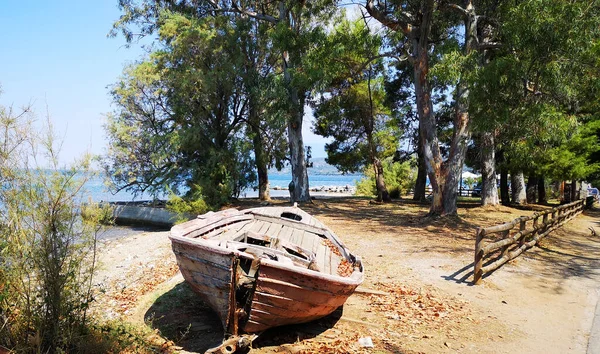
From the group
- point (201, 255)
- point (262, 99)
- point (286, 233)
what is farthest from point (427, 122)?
point (201, 255)

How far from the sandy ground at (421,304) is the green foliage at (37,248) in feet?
2.29

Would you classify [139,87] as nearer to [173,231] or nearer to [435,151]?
[435,151]

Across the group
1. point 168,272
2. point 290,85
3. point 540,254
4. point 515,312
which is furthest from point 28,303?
point 290,85

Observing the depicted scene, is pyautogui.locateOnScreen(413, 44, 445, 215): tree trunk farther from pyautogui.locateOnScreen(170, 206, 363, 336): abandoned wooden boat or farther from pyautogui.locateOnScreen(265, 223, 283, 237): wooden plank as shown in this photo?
pyautogui.locateOnScreen(170, 206, 363, 336): abandoned wooden boat

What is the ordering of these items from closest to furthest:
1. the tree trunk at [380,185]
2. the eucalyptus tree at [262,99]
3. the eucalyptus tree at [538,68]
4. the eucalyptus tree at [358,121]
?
the eucalyptus tree at [538,68] < the eucalyptus tree at [262,99] < the eucalyptus tree at [358,121] < the tree trunk at [380,185]

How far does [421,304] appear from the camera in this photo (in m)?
6.48

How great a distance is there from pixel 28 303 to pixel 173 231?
2.05 metres

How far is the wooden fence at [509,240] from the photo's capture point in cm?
745

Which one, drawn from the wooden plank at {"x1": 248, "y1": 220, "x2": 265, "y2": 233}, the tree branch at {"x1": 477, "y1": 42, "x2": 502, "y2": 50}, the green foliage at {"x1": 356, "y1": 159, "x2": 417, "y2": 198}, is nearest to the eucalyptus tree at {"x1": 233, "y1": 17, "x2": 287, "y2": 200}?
the green foliage at {"x1": 356, "y1": 159, "x2": 417, "y2": 198}

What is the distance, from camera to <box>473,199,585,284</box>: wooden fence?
7.45m

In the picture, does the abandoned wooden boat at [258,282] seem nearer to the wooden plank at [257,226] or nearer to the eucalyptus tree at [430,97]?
the wooden plank at [257,226]

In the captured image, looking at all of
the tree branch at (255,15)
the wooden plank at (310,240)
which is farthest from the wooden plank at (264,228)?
the tree branch at (255,15)

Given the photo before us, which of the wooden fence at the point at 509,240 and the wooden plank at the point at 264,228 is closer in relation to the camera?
the wooden plank at the point at 264,228

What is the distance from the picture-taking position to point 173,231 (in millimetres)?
5758
